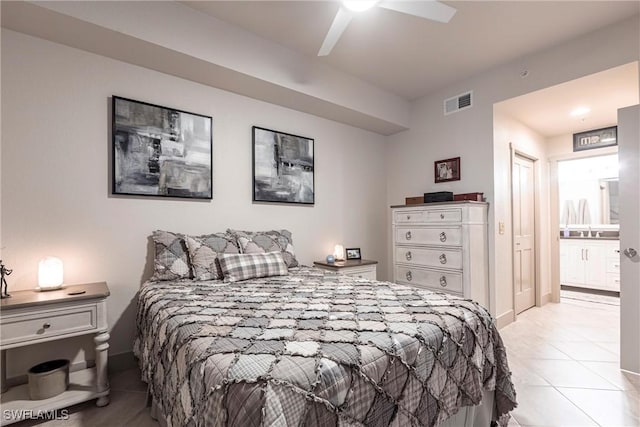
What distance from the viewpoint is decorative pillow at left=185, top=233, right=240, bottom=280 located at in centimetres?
235

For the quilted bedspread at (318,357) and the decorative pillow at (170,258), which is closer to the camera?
the quilted bedspread at (318,357)

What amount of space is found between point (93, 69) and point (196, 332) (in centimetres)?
227

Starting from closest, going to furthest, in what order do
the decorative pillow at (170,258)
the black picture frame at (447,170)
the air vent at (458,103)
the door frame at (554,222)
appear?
the decorative pillow at (170,258)
the air vent at (458,103)
the black picture frame at (447,170)
the door frame at (554,222)

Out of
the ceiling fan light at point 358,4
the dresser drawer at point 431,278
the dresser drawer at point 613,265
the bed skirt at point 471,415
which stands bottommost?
the bed skirt at point 471,415

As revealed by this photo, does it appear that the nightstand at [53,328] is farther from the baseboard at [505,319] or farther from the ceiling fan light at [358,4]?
the baseboard at [505,319]

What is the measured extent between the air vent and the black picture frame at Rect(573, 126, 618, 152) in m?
1.93

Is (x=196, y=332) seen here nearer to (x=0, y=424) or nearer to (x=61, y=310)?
(x=61, y=310)

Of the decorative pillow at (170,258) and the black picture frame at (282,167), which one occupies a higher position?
the black picture frame at (282,167)

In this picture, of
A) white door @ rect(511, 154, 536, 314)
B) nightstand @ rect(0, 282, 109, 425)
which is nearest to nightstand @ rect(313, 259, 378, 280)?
white door @ rect(511, 154, 536, 314)

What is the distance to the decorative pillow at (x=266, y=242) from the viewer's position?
2.67m

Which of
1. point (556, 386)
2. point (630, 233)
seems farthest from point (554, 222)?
point (556, 386)

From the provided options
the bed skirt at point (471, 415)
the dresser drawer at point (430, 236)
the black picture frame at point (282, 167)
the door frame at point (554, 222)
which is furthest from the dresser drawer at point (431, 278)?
the door frame at point (554, 222)

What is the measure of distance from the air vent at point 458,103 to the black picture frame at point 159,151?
2762 mm

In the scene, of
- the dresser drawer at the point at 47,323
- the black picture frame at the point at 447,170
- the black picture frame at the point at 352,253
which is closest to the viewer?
the dresser drawer at the point at 47,323
